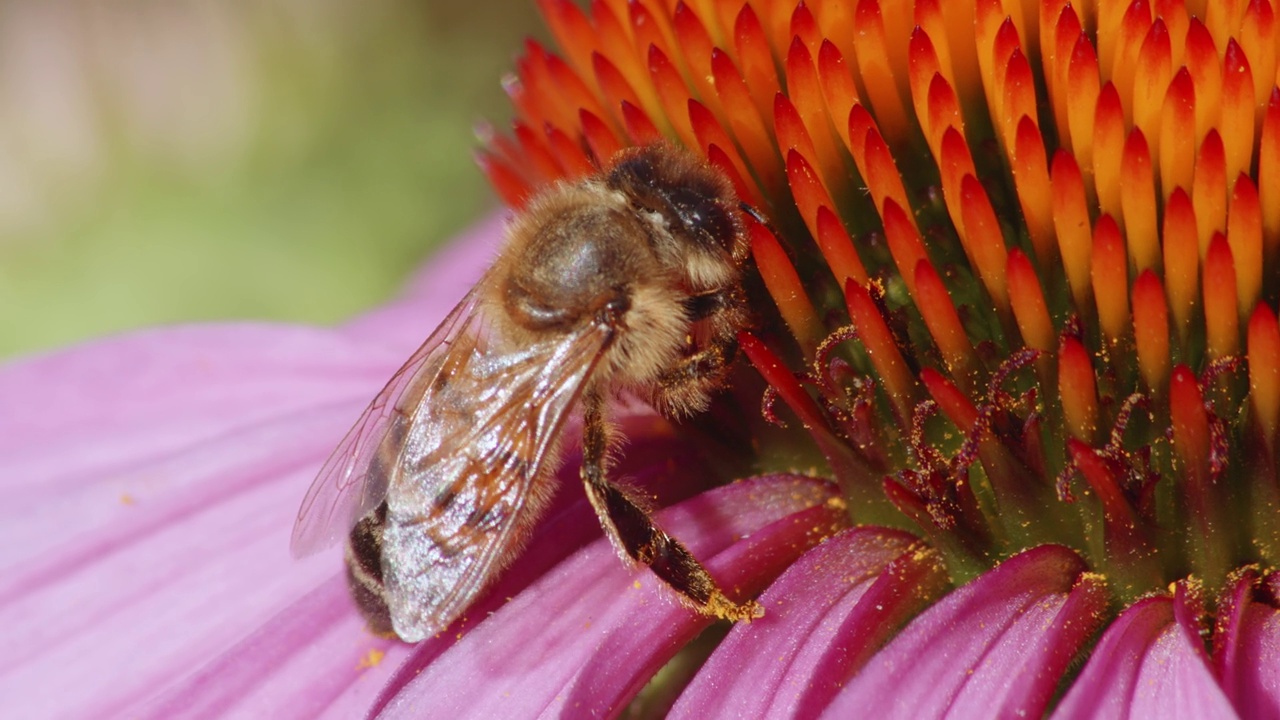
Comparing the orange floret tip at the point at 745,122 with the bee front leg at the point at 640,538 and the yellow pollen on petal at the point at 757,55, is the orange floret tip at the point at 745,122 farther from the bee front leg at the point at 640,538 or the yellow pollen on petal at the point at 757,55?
the bee front leg at the point at 640,538

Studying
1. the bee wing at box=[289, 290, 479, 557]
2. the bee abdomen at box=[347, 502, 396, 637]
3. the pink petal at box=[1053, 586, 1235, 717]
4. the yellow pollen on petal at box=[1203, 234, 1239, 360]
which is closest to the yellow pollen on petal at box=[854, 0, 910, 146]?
the yellow pollen on petal at box=[1203, 234, 1239, 360]

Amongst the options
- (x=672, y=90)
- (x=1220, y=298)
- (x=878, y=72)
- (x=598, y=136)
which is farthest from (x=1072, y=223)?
(x=598, y=136)

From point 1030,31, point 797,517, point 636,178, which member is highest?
point 1030,31

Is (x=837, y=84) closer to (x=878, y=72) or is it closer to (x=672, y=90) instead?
(x=878, y=72)

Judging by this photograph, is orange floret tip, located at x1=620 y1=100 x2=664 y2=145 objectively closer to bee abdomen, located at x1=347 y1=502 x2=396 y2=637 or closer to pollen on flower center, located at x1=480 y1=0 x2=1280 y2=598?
pollen on flower center, located at x1=480 y1=0 x2=1280 y2=598

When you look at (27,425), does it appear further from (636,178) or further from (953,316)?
(953,316)

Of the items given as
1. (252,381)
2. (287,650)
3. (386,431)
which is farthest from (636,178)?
(252,381)
